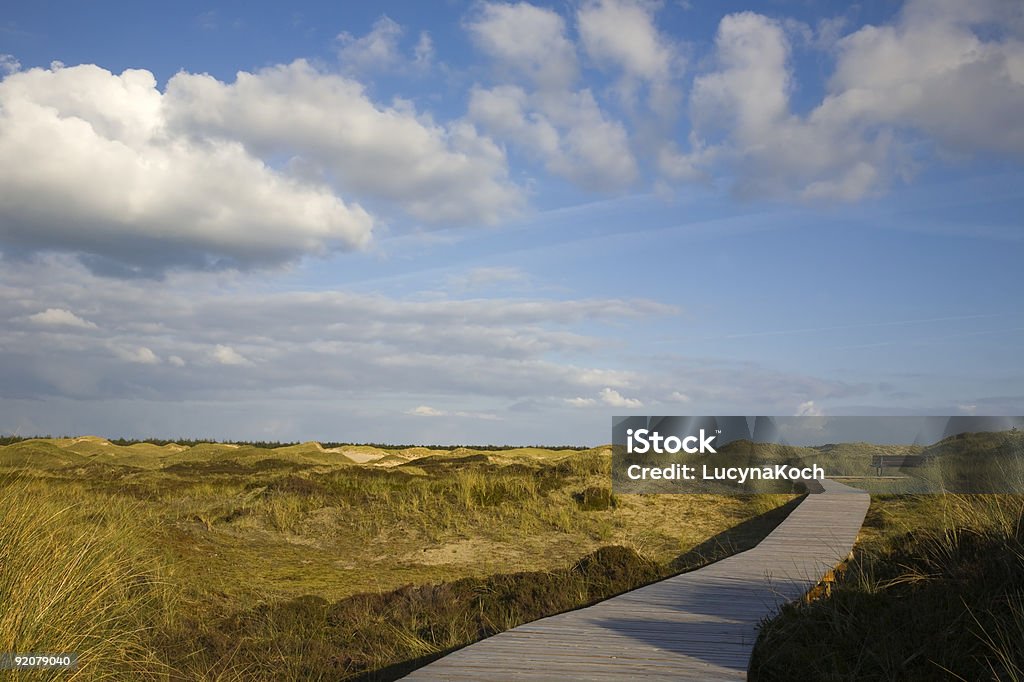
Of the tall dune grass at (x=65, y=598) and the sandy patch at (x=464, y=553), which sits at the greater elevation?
the tall dune grass at (x=65, y=598)

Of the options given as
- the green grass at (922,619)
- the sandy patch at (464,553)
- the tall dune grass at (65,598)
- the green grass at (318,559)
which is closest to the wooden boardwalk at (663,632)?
the green grass at (922,619)

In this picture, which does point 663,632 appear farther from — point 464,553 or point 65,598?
point 464,553

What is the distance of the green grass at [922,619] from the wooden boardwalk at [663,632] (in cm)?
37

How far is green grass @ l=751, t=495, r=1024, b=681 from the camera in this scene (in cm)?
585

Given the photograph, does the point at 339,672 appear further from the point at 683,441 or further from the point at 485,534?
the point at 683,441

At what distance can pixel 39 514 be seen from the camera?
7.71 meters

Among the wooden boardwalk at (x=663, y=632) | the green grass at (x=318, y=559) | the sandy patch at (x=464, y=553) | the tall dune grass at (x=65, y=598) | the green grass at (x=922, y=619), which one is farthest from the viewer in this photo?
the sandy patch at (x=464, y=553)

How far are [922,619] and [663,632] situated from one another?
1.96m

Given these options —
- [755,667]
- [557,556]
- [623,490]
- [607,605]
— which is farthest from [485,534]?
[755,667]

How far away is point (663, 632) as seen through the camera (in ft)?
21.7

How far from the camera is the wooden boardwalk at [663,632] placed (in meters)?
5.59

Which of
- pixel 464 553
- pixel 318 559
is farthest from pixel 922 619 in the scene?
pixel 318 559

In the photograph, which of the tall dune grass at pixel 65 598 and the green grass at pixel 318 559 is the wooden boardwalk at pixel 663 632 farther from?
the tall dune grass at pixel 65 598

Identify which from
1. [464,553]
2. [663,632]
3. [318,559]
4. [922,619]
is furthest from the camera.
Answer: [464,553]
